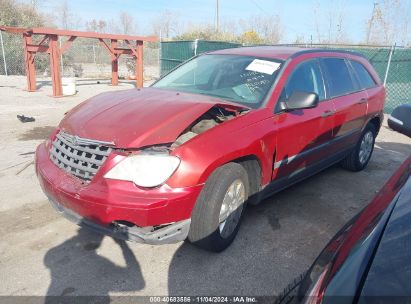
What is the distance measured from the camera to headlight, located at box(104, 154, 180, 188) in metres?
2.51

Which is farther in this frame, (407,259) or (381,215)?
(381,215)

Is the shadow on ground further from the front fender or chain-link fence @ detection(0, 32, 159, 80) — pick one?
chain-link fence @ detection(0, 32, 159, 80)

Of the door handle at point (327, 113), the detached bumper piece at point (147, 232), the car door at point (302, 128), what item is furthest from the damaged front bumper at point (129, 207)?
the door handle at point (327, 113)

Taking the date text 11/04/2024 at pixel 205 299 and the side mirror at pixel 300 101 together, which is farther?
the side mirror at pixel 300 101

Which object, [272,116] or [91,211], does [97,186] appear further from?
[272,116]

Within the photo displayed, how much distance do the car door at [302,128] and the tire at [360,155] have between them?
3.83 ft

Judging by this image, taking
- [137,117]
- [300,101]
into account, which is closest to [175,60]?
[300,101]

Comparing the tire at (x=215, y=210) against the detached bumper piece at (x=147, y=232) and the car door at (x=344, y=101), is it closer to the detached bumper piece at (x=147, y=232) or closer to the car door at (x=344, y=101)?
the detached bumper piece at (x=147, y=232)

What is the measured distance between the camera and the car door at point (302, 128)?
3516 millimetres

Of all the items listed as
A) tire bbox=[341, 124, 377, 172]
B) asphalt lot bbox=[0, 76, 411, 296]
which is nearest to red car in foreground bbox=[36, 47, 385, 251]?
asphalt lot bbox=[0, 76, 411, 296]

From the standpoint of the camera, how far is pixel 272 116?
336cm

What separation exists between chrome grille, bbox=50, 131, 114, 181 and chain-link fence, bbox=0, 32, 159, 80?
16502 millimetres

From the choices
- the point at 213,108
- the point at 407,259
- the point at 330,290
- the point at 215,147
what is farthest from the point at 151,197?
the point at 407,259

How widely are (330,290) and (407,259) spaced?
0.29m
